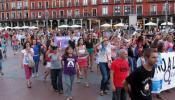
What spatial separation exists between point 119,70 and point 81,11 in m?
77.2

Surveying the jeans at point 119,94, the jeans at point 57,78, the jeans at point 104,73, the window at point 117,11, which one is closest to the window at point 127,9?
the window at point 117,11

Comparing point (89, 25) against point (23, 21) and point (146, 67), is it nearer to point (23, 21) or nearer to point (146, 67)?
point (23, 21)

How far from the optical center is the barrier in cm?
1055

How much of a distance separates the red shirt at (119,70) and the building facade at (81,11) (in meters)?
60.6

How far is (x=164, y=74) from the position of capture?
1098cm

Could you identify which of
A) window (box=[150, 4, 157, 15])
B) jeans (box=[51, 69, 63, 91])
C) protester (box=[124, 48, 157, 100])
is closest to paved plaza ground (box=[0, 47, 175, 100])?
jeans (box=[51, 69, 63, 91])

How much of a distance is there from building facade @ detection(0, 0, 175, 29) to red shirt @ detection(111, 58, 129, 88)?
199 ft

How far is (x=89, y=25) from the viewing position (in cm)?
8019

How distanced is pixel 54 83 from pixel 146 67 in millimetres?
6569

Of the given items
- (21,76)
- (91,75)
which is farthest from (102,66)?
(21,76)

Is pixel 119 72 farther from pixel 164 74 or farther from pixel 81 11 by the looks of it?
pixel 81 11

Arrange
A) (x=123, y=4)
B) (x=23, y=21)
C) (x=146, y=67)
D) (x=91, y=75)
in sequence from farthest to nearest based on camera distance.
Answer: (x=23, y=21)
(x=123, y=4)
(x=91, y=75)
(x=146, y=67)

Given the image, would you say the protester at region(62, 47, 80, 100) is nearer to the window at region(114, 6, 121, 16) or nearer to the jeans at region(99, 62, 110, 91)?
the jeans at region(99, 62, 110, 91)

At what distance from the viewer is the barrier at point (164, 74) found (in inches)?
416
